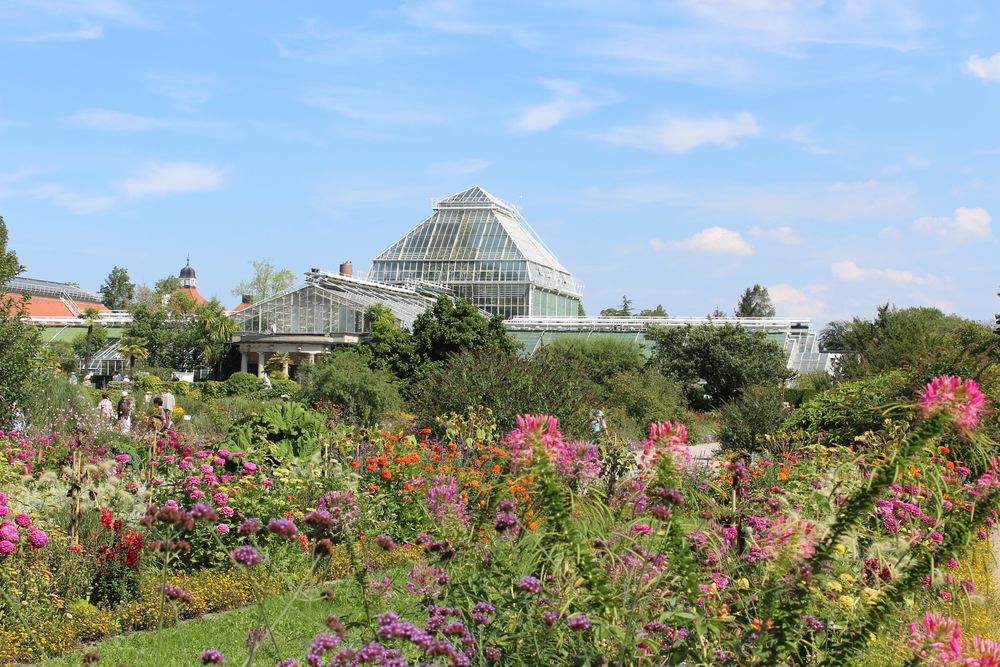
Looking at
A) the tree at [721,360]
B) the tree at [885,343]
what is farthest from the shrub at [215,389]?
the tree at [885,343]

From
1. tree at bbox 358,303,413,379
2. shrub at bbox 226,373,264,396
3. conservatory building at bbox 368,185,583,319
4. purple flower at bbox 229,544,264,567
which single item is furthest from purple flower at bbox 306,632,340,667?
conservatory building at bbox 368,185,583,319

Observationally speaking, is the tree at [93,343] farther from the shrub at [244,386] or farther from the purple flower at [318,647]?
the purple flower at [318,647]

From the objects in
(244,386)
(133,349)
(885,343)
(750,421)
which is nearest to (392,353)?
(244,386)

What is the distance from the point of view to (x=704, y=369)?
36531 millimetres

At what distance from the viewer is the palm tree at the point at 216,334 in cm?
4966

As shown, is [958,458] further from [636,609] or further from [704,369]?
[704,369]

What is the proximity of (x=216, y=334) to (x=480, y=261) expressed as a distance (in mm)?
18117

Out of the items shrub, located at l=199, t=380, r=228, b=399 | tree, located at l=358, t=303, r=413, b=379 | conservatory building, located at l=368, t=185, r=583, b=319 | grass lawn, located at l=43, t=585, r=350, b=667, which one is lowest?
grass lawn, located at l=43, t=585, r=350, b=667

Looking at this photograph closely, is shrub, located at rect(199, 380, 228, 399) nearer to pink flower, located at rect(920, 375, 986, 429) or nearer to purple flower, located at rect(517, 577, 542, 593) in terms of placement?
purple flower, located at rect(517, 577, 542, 593)

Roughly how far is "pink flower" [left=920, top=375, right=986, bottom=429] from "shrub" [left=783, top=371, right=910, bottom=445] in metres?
10.1

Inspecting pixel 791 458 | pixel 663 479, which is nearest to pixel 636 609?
pixel 663 479

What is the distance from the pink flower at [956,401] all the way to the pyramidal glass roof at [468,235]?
57844mm

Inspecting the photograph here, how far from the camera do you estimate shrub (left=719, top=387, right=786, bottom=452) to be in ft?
53.5

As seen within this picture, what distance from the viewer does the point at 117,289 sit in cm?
9675
